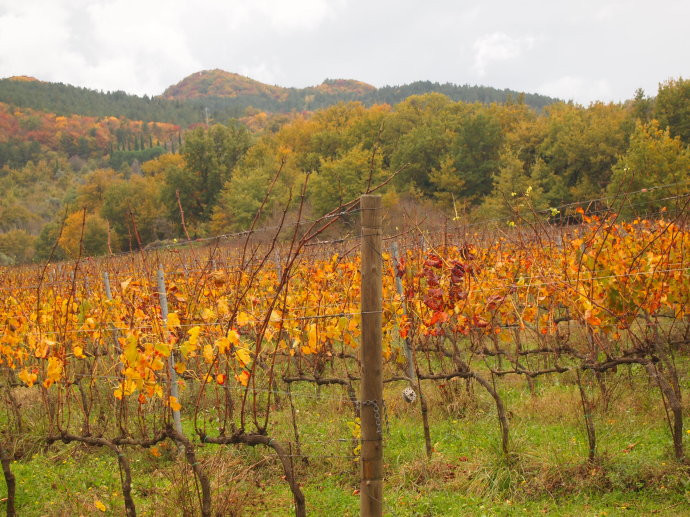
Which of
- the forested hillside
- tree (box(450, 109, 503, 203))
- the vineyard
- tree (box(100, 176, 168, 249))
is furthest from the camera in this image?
tree (box(100, 176, 168, 249))

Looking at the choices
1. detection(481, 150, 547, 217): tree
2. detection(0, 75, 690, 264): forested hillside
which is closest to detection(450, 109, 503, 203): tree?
detection(0, 75, 690, 264): forested hillside

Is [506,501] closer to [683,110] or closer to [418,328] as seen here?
[418,328]

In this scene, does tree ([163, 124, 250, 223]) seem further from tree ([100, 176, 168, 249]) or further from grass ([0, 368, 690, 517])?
grass ([0, 368, 690, 517])

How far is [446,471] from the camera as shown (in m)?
4.36

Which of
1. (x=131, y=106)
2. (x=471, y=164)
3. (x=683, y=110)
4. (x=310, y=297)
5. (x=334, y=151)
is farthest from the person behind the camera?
(x=131, y=106)

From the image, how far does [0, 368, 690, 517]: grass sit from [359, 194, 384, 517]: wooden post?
5.14 feet

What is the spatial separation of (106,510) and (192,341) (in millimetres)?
1976

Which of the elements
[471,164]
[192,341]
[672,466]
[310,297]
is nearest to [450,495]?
[672,466]

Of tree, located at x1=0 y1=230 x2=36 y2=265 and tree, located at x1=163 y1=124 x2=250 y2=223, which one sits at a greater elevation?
tree, located at x1=163 y1=124 x2=250 y2=223

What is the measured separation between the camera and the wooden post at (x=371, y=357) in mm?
2406

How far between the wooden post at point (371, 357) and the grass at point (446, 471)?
5.14ft

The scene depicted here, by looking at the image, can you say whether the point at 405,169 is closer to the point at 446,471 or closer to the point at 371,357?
the point at 446,471

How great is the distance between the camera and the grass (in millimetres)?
3803

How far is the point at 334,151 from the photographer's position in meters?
45.7
